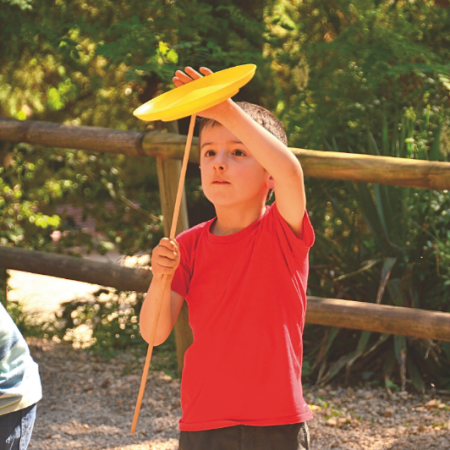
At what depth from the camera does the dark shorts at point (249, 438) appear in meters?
1.37

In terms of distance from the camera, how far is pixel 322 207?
344cm

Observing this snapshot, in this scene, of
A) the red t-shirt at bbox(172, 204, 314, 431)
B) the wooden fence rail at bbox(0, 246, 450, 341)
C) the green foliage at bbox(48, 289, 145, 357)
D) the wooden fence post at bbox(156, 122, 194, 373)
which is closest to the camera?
the red t-shirt at bbox(172, 204, 314, 431)

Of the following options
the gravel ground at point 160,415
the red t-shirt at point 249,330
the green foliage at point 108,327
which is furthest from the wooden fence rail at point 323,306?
the red t-shirt at point 249,330

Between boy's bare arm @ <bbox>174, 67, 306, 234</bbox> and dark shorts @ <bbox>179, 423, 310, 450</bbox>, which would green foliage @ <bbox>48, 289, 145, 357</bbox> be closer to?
dark shorts @ <bbox>179, 423, 310, 450</bbox>

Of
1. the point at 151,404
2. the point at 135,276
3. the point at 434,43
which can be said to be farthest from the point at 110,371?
the point at 434,43

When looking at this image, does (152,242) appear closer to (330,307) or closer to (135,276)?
(135,276)

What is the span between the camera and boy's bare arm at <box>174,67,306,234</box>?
1.27 meters

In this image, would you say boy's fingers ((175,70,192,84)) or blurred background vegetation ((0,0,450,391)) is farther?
blurred background vegetation ((0,0,450,391))

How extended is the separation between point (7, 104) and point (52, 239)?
A: 1.08 m

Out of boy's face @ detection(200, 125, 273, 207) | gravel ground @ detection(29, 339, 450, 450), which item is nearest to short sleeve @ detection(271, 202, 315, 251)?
boy's face @ detection(200, 125, 273, 207)

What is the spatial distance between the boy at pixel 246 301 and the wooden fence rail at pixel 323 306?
3.43 feet

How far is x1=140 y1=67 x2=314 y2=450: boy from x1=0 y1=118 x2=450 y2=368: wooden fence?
91 centimetres

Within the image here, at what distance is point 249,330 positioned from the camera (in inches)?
55.1

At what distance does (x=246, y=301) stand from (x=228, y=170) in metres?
0.30
